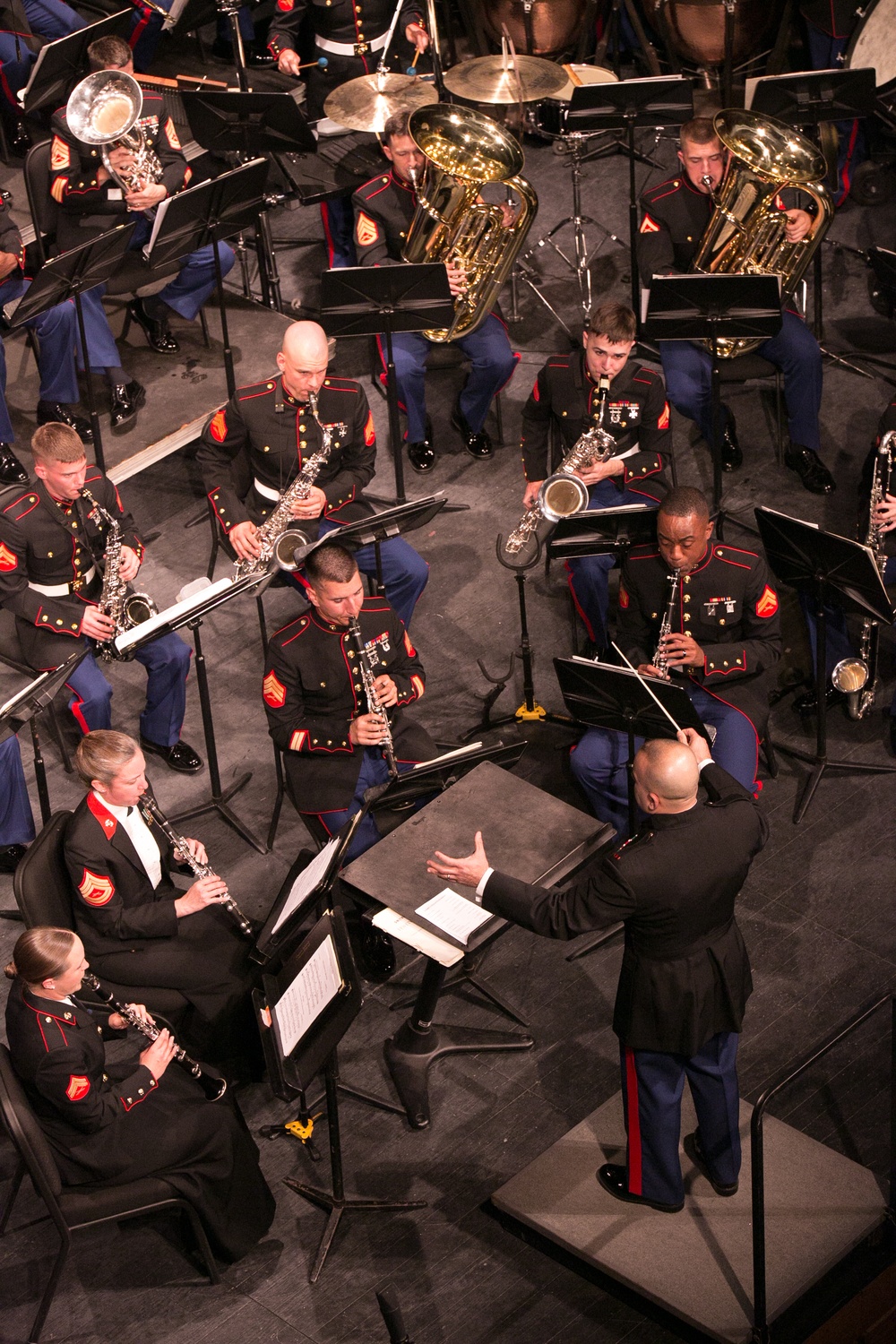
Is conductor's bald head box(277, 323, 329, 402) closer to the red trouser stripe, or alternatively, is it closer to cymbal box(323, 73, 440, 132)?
cymbal box(323, 73, 440, 132)

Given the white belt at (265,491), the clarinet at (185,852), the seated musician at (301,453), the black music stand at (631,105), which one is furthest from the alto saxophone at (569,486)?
the clarinet at (185,852)

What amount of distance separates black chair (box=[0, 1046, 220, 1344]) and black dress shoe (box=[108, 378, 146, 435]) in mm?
3799

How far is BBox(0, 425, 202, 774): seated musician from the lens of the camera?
644cm

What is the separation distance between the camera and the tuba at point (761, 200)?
7465 millimetres

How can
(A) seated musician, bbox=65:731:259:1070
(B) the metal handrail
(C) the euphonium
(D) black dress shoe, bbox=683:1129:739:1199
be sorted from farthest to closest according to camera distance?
(C) the euphonium < (A) seated musician, bbox=65:731:259:1070 < (D) black dress shoe, bbox=683:1129:739:1199 < (B) the metal handrail

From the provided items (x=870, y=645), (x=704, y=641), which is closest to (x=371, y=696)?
(x=704, y=641)

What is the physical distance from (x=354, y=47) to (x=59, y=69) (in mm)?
1884

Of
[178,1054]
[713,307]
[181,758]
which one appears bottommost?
[181,758]

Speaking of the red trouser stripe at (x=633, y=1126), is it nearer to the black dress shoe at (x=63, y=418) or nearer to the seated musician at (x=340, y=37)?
the black dress shoe at (x=63, y=418)

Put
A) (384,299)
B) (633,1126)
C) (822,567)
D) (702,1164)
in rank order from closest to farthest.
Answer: (633,1126), (702,1164), (822,567), (384,299)

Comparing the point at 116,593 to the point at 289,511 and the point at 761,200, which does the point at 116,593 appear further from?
the point at 761,200

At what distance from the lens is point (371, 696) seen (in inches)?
241

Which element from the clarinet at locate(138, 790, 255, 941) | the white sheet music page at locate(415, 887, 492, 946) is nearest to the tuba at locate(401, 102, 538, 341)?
the clarinet at locate(138, 790, 255, 941)

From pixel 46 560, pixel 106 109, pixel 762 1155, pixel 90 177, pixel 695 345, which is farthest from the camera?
pixel 695 345
